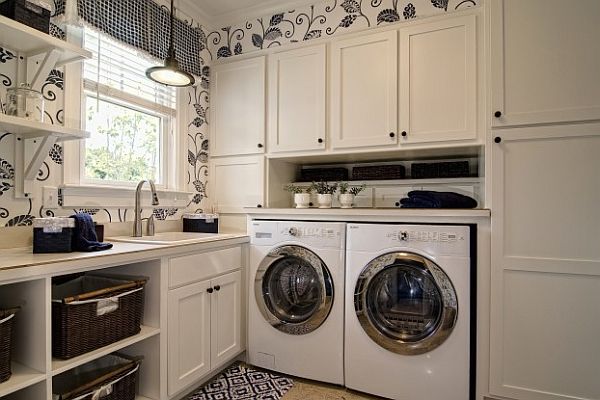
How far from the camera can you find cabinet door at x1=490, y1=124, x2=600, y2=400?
66.5 inches

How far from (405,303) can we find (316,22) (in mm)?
2031

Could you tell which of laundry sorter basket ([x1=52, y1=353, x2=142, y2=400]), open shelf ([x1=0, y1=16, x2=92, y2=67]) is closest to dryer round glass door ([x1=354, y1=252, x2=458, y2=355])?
laundry sorter basket ([x1=52, y1=353, x2=142, y2=400])

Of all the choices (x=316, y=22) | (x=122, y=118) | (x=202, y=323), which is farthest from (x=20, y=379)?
(x=316, y=22)

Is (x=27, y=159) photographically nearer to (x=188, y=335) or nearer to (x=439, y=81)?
(x=188, y=335)

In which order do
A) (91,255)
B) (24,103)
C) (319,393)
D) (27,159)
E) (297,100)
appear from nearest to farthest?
(91,255) < (24,103) < (27,159) < (319,393) < (297,100)

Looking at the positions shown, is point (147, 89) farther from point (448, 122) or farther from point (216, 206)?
point (448, 122)

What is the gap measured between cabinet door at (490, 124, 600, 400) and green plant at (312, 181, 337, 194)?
3.61 ft

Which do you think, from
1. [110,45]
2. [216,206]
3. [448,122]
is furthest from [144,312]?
[448,122]

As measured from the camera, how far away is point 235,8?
Answer: 9.08ft

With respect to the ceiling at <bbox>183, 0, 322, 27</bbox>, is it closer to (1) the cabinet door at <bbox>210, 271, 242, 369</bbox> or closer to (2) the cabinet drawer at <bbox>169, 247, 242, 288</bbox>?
(2) the cabinet drawer at <bbox>169, 247, 242, 288</bbox>

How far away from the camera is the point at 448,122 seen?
213cm

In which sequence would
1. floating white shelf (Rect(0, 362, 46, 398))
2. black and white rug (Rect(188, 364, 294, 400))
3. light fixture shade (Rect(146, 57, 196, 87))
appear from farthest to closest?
black and white rug (Rect(188, 364, 294, 400)) → light fixture shade (Rect(146, 57, 196, 87)) → floating white shelf (Rect(0, 362, 46, 398))

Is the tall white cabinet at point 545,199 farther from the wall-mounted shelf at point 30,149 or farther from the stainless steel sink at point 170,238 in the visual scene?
the wall-mounted shelf at point 30,149

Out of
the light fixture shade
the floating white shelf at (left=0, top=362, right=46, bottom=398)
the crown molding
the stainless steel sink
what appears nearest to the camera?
the floating white shelf at (left=0, top=362, right=46, bottom=398)
